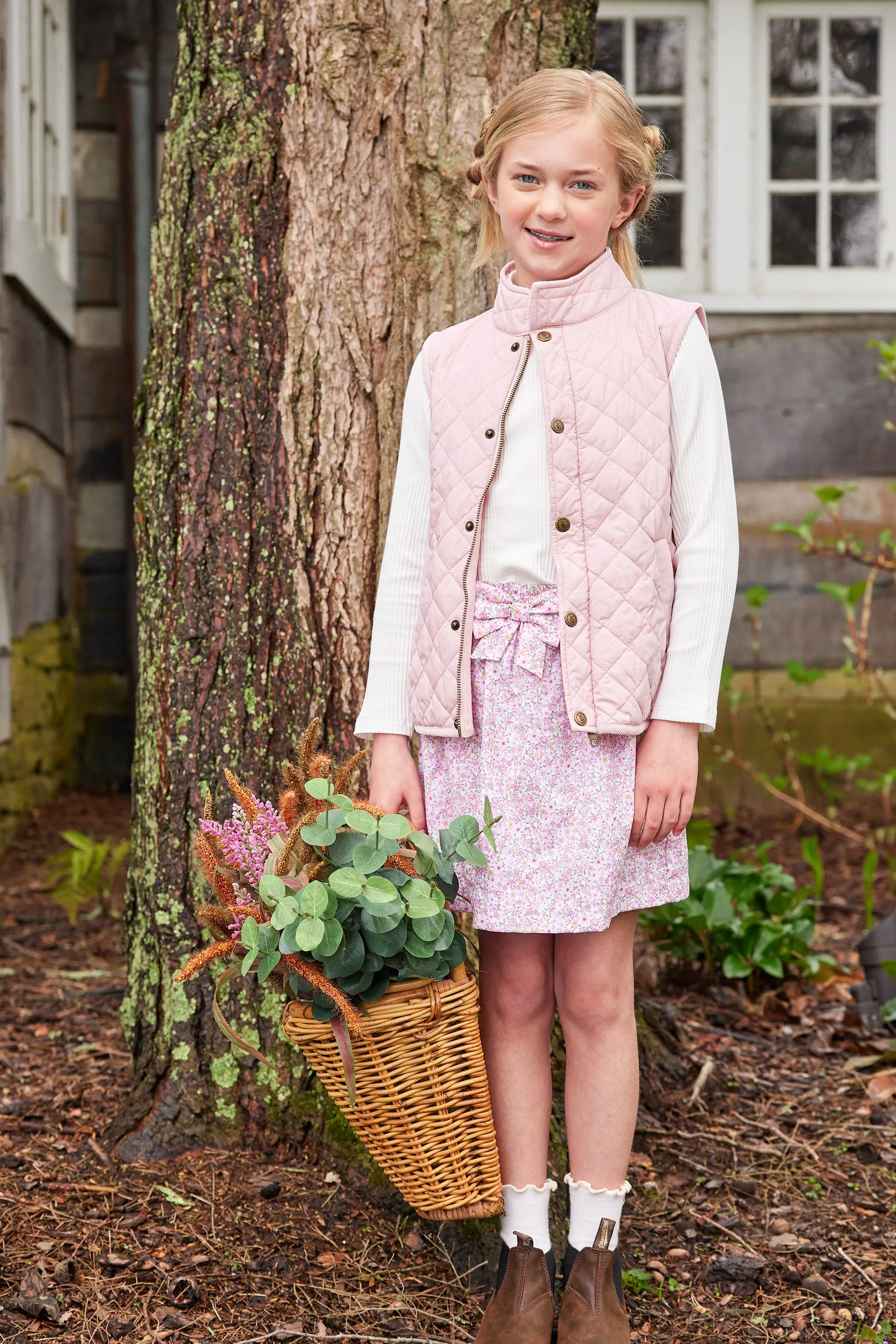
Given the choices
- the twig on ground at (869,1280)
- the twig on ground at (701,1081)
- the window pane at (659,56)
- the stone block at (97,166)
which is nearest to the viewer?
the twig on ground at (869,1280)

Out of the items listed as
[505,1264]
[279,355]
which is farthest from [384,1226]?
[279,355]

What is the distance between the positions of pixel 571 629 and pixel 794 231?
424cm

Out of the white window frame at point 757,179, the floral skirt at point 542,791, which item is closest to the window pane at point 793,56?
the white window frame at point 757,179

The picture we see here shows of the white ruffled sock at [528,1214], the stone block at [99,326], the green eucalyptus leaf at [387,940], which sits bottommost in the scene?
the white ruffled sock at [528,1214]

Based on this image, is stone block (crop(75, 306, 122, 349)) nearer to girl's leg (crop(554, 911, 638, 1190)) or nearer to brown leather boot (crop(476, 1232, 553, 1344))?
girl's leg (crop(554, 911, 638, 1190))

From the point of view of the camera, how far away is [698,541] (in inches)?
72.1

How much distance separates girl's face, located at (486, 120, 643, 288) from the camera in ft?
6.01

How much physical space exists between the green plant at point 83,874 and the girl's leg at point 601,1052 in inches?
82.6

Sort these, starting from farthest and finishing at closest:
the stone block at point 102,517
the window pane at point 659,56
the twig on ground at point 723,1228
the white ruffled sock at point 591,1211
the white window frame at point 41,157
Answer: the stone block at point 102,517
the window pane at point 659,56
the white window frame at point 41,157
the twig on ground at point 723,1228
the white ruffled sock at point 591,1211

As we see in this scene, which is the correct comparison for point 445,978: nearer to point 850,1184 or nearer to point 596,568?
point 596,568

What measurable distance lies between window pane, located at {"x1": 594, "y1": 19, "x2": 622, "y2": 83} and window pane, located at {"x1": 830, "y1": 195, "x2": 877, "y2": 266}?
3.41 ft

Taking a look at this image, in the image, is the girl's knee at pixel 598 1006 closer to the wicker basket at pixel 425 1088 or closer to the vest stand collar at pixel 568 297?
the wicker basket at pixel 425 1088

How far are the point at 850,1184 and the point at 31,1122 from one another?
1548mm

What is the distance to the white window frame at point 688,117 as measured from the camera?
5.23 m
